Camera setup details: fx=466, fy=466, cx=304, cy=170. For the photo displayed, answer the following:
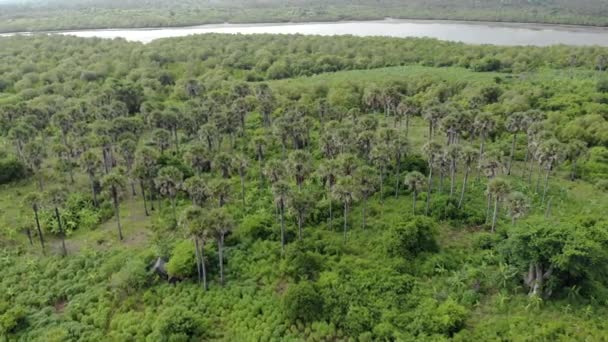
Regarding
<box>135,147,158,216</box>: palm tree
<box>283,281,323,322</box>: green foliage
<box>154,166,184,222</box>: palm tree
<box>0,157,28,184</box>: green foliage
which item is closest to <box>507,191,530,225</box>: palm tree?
<box>283,281,323,322</box>: green foliage

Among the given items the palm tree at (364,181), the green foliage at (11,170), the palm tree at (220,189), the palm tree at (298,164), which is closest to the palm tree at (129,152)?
the palm tree at (220,189)

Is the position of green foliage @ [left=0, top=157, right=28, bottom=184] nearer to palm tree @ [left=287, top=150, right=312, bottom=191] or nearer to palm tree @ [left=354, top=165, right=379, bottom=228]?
palm tree @ [left=287, top=150, right=312, bottom=191]

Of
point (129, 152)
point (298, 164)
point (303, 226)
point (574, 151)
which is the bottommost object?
point (303, 226)

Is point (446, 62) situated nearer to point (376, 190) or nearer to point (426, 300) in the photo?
point (376, 190)

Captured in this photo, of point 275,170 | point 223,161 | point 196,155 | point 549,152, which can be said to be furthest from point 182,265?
point 549,152

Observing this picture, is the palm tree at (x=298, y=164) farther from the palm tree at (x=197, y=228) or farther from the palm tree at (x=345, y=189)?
the palm tree at (x=197, y=228)

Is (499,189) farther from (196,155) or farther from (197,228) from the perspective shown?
(196,155)

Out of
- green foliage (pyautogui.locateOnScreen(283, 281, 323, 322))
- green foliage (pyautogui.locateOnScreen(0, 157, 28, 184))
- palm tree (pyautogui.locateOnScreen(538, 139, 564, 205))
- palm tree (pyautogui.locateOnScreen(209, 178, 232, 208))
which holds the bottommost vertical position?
green foliage (pyautogui.locateOnScreen(283, 281, 323, 322))
